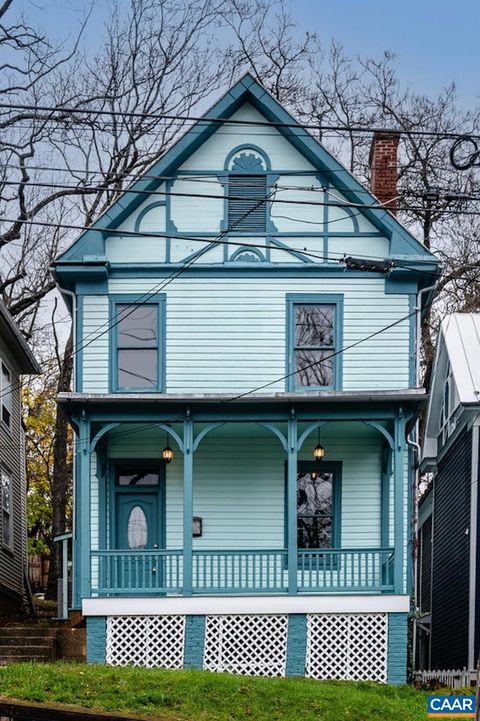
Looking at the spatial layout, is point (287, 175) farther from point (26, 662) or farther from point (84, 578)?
point (26, 662)

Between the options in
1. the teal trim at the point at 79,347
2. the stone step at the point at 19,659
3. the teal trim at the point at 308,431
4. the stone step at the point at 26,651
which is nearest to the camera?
the stone step at the point at 19,659

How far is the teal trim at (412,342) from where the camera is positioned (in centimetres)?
2464

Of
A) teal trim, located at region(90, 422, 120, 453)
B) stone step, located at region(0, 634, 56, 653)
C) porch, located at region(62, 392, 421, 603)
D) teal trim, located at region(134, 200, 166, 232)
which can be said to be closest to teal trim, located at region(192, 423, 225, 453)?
porch, located at region(62, 392, 421, 603)

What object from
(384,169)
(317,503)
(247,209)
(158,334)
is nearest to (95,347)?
(158,334)

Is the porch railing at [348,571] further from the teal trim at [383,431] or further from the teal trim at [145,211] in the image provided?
the teal trim at [145,211]

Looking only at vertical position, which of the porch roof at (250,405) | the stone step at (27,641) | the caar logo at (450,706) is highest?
the porch roof at (250,405)

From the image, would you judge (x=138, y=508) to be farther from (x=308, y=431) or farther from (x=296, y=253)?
(x=296, y=253)

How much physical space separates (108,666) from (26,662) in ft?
4.41

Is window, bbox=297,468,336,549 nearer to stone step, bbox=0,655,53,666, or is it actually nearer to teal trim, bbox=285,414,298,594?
teal trim, bbox=285,414,298,594

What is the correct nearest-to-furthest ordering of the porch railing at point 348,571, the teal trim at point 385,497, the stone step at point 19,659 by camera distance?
the stone step at point 19,659
the porch railing at point 348,571
the teal trim at point 385,497

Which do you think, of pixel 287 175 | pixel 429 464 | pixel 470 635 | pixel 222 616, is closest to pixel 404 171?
pixel 429 464

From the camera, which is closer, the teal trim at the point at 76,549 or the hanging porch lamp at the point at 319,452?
A: the teal trim at the point at 76,549

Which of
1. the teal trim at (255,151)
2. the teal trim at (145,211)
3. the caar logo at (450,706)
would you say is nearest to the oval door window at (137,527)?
the teal trim at (145,211)

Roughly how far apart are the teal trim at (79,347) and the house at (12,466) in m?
4.30
